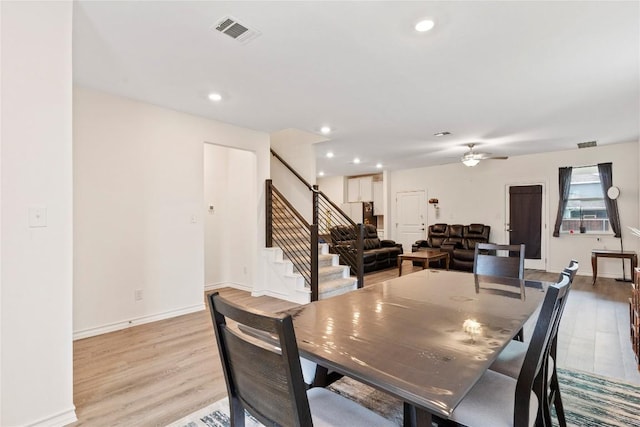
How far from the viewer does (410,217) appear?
8906 millimetres

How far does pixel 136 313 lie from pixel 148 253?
2.21 feet

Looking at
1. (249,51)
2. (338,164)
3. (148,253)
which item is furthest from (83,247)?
(338,164)

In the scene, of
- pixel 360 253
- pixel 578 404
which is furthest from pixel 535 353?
pixel 360 253

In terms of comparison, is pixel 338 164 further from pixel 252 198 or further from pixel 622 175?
pixel 622 175

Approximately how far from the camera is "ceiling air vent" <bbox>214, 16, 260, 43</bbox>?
Answer: 2096 millimetres

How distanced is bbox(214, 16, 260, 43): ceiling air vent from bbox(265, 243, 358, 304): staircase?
9.84ft

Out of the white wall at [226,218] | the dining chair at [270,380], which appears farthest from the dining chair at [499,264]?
the white wall at [226,218]

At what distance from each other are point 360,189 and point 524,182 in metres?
4.63

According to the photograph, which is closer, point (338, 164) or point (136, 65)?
point (136, 65)

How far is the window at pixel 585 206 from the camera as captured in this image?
6184 mm

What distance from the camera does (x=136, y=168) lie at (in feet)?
11.6
